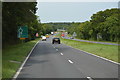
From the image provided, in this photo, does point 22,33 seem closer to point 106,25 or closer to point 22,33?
point 22,33

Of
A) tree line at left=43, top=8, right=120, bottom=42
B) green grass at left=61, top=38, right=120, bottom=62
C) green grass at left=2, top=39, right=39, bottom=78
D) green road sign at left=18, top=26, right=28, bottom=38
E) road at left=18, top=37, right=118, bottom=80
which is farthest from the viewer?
tree line at left=43, top=8, right=120, bottom=42

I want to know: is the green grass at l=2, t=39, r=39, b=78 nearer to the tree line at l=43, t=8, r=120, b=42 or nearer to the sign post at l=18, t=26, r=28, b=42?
the sign post at l=18, t=26, r=28, b=42

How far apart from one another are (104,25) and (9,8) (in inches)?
2072

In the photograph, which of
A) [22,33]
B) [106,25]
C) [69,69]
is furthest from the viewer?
[106,25]

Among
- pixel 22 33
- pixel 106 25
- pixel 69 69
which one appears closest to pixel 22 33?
pixel 22 33

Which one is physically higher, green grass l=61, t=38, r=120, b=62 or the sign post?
the sign post

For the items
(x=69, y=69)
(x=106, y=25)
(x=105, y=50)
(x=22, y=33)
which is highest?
(x=106, y=25)

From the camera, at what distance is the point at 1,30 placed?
97.5 ft

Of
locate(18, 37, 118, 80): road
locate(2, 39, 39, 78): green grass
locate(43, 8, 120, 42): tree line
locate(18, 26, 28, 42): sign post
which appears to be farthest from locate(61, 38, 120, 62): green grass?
locate(43, 8, 120, 42): tree line

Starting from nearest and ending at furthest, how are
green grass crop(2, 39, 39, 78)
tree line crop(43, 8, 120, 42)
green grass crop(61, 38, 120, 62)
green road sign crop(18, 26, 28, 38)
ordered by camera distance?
green grass crop(2, 39, 39, 78) < green grass crop(61, 38, 120, 62) < green road sign crop(18, 26, 28, 38) < tree line crop(43, 8, 120, 42)

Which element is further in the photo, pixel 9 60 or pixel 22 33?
pixel 22 33

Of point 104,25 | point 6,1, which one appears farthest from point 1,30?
point 104,25

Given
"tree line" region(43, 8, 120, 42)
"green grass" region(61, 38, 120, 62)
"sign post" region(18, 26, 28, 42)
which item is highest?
"tree line" region(43, 8, 120, 42)

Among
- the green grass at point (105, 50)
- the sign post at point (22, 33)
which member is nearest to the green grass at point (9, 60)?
the sign post at point (22, 33)
